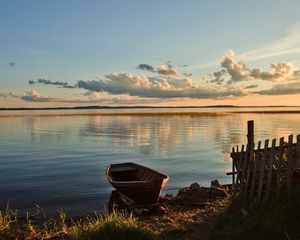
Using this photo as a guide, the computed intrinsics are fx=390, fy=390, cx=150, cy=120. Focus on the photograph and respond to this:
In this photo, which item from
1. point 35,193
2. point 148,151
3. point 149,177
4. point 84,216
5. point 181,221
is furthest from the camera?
point 148,151

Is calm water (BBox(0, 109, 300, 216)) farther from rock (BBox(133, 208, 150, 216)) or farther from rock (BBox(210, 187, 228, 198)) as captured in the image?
rock (BBox(210, 187, 228, 198))

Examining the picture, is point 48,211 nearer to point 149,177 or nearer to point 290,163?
point 149,177

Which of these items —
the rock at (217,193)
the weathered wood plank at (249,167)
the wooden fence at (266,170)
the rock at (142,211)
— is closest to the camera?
the wooden fence at (266,170)

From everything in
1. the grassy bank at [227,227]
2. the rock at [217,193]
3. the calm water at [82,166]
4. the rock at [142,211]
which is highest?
the grassy bank at [227,227]

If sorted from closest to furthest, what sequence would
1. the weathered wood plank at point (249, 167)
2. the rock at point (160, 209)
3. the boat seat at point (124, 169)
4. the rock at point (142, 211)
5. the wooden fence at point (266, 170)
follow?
1. the wooden fence at point (266, 170)
2. the weathered wood plank at point (249, 167)
3. the rock at point (142, 211)
4. the rock at point (160, 209)
5. the boat seat at point (124, 169)

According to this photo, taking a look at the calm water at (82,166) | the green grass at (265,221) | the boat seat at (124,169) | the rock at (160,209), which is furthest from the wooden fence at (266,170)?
the boat seat at (124,169)

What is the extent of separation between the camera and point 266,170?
11539 mm

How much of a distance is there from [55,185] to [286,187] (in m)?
16.9

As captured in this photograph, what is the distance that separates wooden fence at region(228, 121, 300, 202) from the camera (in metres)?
10.2

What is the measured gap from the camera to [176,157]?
36438 millimetres

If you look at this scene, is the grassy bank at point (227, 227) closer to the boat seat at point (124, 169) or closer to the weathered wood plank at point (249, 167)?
→ the weathered wood plank at point (249, 167)

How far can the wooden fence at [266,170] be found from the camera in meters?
10.2

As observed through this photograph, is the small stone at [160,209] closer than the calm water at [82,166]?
Yes

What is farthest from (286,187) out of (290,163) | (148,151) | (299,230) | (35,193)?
(148,151)
